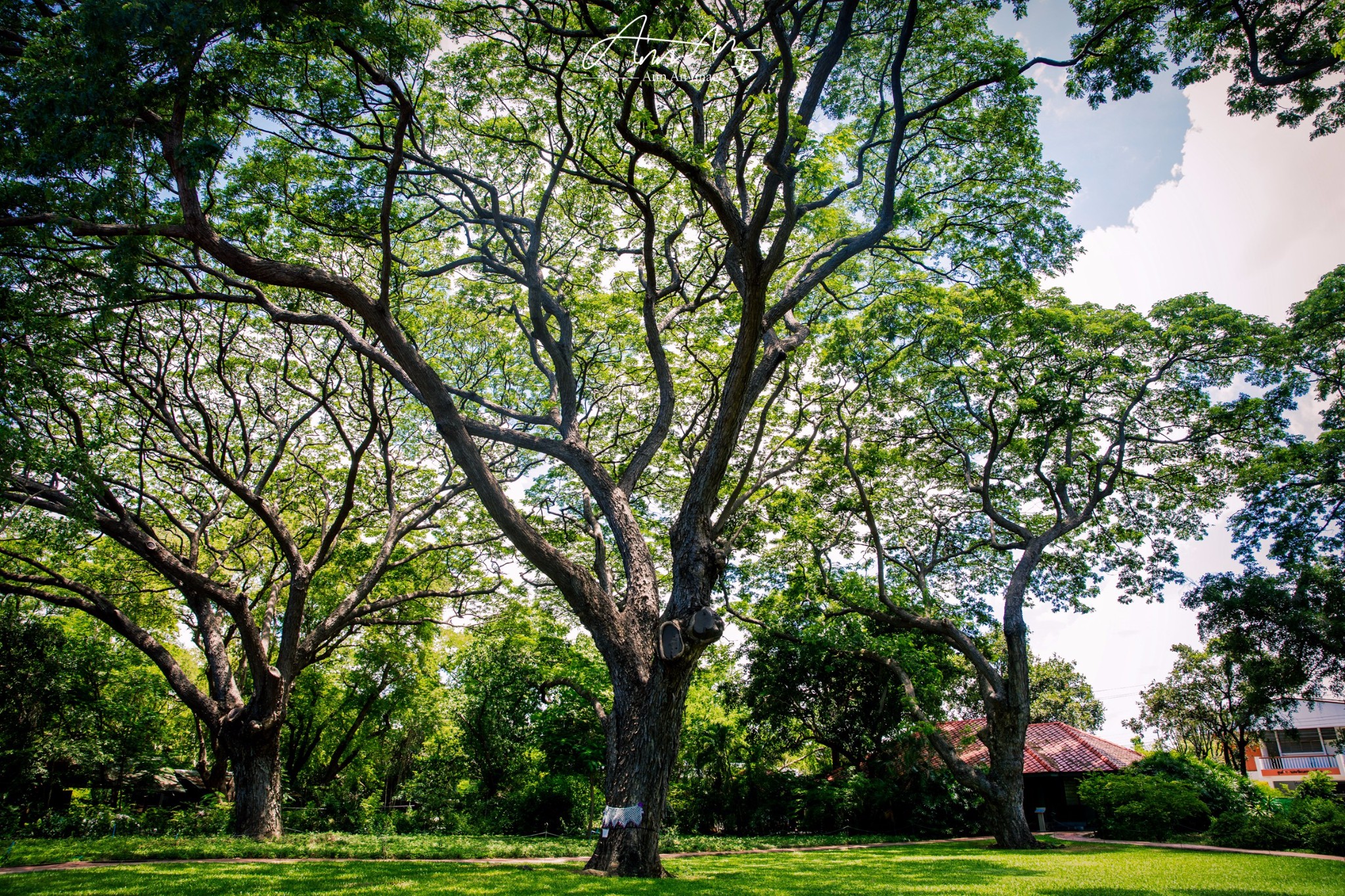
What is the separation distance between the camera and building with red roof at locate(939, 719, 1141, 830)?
21.5 metres

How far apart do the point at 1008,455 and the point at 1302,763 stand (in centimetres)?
3155

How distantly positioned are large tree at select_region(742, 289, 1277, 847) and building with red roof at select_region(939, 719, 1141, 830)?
28.7 feet

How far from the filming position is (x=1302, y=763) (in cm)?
3136

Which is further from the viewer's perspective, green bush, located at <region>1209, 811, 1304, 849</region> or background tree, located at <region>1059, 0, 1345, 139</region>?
green bush, located at <region>1209, 811, 1304, 849</region>

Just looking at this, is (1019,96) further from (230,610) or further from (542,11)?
(230,610)

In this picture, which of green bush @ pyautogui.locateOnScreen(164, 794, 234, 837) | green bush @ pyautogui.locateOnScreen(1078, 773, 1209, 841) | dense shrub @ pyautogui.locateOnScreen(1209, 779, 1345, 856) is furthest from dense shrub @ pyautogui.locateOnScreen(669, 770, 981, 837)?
green bush @ pyautogui.locateOnScreen(164, 794, 234, 837)

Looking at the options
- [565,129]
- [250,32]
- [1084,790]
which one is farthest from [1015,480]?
[250,32]

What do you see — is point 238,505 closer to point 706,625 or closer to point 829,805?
point 706,625

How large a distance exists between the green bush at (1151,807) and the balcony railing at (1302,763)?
1945 centimetres

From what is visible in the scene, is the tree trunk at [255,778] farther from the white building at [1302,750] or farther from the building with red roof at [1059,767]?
the white building at [1302,750]

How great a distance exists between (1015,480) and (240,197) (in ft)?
50.0

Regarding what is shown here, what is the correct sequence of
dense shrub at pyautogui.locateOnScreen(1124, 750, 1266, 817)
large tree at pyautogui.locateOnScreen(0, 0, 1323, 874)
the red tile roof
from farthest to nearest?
the red tile roof < dense shrub at pyautogui.locateOnScreen(1124, 750, 1266, 817) < large tree at pyautogui.locateOnScreen(0, 0, 1323, 874)

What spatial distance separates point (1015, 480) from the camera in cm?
1482

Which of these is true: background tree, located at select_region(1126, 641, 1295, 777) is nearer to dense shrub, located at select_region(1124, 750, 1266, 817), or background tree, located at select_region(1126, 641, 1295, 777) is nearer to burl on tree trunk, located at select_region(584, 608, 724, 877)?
dense shrub, located at select_region(1124, 750, 1266, 817)
